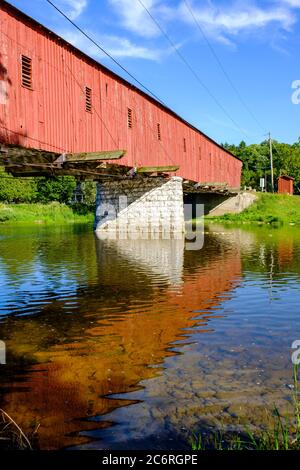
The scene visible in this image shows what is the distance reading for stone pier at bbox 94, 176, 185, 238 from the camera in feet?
93.6

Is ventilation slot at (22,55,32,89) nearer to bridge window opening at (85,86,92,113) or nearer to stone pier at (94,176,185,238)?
bridge window opening at (85,86,92,113)

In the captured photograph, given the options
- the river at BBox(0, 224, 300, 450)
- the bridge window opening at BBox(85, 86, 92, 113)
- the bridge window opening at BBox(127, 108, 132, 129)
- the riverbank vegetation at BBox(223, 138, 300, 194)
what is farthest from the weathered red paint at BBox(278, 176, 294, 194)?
the river at BBox(0, 224, 300, 450)

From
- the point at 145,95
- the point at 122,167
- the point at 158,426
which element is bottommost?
the point at 158,426

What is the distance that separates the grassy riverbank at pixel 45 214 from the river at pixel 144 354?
130 feet

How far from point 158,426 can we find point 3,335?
3986 mm

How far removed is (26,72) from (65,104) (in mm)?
2332

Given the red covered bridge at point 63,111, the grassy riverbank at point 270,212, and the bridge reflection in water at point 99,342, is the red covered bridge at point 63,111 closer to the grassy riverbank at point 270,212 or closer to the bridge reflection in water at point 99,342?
the bridge reflection in water at point 99,342

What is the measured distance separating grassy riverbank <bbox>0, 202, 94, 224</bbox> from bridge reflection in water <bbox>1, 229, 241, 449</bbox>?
38910mm

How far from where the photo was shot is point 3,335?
23.8ft

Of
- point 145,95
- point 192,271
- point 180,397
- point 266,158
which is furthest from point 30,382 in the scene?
point 266,158

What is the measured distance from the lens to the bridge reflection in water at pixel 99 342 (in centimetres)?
453

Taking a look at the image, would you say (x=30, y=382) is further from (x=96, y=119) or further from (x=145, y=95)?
(x=145, y=95)

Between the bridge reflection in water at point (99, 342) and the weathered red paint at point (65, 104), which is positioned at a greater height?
the weathered red paint at point (65, 104)

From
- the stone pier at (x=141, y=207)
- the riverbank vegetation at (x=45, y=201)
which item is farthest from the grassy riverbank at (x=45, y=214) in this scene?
the stone pier at (x=141, y=207)
